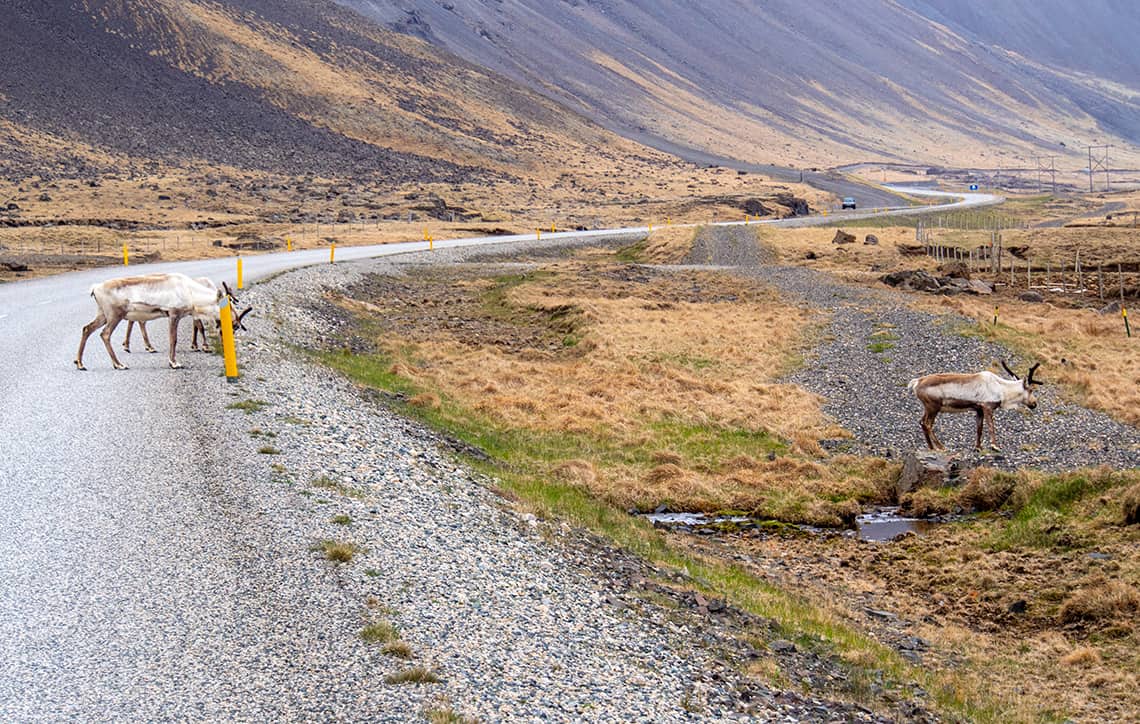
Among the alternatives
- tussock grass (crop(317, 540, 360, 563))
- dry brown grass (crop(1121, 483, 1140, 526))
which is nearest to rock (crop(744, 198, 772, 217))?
dry brown grass (crop(1121, 483, 1140, 526))

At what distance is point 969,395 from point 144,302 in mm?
14171

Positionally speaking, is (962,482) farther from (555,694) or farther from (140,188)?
(140,188)

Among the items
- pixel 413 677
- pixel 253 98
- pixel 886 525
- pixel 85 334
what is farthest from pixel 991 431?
pixel 253 98

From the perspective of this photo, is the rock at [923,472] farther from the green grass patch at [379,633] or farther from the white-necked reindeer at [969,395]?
the green grass patch at [379,633]

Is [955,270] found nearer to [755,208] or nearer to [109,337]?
[109,337]

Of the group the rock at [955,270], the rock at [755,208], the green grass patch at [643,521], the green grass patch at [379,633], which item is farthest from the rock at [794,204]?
the green grass patch at [379,633]

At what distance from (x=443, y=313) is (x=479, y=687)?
2993 cm

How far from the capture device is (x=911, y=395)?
23.7m

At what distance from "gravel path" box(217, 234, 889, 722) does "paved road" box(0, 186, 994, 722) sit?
274mm

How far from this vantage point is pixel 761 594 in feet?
41.2

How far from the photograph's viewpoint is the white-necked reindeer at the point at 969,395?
1847 cm

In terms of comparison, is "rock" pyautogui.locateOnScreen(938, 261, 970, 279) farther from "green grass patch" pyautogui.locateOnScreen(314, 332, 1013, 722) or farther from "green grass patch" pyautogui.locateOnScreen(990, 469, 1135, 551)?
"green grass patch" pyautogui.locateOnScreen(990, 469, 1135, 551)

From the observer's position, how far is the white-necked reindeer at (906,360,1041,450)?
1847 cm

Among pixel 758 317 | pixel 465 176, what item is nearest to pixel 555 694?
pixel 758 317
